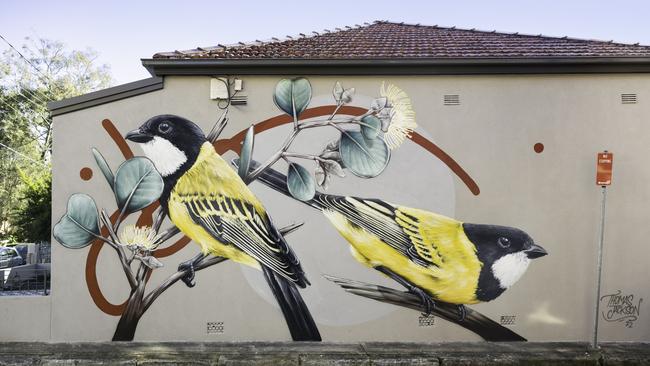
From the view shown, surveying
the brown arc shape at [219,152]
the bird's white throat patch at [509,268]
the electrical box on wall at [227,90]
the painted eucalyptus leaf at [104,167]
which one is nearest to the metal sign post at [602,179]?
the bird's white throat patch at [509,268]

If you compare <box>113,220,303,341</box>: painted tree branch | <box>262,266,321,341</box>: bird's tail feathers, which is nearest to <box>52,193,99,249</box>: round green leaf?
<box>113,220,303,341</box>: painted tree branch

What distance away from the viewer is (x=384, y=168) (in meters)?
7.94

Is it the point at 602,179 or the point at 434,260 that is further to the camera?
the point at 434,260

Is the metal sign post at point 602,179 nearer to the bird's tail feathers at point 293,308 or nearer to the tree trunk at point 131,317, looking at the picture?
the bird's tail feathers at point 293,308

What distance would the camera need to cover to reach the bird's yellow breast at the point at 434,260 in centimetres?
788

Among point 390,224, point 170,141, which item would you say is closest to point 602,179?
point 390,224

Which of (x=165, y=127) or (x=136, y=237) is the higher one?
(x=165, y=127)

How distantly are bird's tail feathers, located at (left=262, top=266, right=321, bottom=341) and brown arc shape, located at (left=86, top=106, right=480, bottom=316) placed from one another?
4.63 feet

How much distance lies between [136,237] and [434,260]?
4.38m

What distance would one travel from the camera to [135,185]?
774cm

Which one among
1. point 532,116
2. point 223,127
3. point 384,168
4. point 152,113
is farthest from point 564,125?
point 152,113

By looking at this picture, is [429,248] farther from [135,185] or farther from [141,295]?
[135,185]

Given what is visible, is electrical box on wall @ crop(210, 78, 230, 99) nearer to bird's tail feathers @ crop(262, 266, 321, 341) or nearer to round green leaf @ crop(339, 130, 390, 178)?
round green leaf @ crop(339, 130, 390, 178)

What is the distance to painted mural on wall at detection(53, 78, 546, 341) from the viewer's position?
7.74 metres
